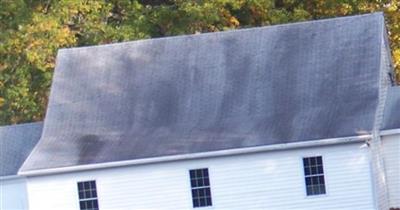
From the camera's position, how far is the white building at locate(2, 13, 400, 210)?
40312 millimetres

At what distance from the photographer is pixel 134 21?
57938 mm

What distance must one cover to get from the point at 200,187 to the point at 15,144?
27.2 feet

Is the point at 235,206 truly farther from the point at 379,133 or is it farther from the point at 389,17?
the point at 389,17

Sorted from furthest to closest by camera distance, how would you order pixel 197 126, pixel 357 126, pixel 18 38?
pixel 18 38
pixel 197 126
pixel 357 126

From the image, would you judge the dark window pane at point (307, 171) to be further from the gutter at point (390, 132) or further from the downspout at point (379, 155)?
the gutter at point (390, 132)

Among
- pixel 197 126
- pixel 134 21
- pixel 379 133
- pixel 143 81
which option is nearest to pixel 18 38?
pixel 134 21

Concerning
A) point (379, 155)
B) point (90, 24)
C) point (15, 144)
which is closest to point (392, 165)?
point (379, 155)

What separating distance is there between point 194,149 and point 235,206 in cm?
222

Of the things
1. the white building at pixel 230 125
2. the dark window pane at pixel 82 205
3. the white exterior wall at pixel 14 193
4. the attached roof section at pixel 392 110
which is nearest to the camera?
the white building at pixel 230 125

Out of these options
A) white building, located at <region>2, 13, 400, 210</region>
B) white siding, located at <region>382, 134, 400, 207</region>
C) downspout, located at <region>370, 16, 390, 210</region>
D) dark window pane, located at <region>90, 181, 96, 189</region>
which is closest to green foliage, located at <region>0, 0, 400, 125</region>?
white building, located at <region>2, 13, 400, 210</region>

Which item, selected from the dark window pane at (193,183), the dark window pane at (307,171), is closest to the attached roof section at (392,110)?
the dark window pane at (307,171)

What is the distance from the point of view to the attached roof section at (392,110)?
135 ft

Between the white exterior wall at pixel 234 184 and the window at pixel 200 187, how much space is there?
6.8 inches

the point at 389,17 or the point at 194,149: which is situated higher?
the point at 389,17
